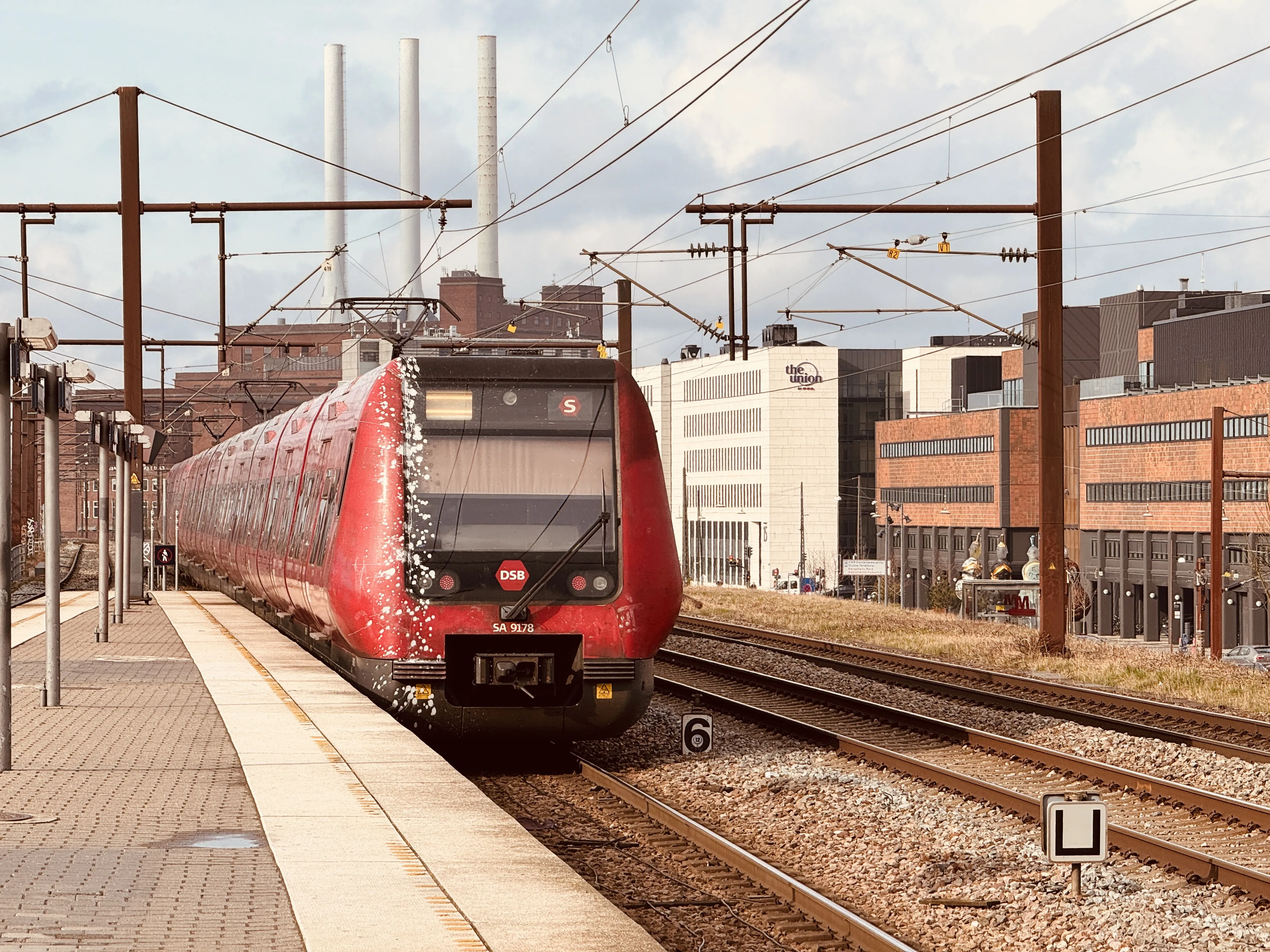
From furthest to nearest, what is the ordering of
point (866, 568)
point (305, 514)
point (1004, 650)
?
point (866, 568) → point (1004, 650) → point (305, 514)

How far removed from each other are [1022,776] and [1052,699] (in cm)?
602

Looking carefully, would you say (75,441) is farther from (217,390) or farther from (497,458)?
(497,458)

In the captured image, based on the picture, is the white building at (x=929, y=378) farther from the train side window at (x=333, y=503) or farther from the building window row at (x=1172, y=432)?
the train side window at (x=333, y=503)

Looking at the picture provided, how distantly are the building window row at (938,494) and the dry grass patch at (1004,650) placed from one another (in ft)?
232

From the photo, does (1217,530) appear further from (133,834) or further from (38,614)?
(133,834)

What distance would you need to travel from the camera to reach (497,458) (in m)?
14.0

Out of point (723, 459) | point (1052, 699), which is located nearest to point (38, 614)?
point (1052, 699)

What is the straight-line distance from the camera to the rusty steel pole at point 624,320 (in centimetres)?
3622

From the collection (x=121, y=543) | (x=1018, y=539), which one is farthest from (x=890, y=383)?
(x=121, y=543)

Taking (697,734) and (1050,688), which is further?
(1050,688)

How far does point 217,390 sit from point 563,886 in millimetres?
137721

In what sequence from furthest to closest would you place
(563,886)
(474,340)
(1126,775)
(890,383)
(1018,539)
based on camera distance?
(890,383)
(1018,539)
(474,340)
(1126,775)
(563,886)

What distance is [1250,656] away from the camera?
53.4 meters

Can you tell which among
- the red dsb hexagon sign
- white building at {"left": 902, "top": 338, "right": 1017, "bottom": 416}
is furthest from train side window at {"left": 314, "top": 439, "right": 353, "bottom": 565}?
white building at {"left": 902, "top": 338, "right": 1017, "bottom": 416}
